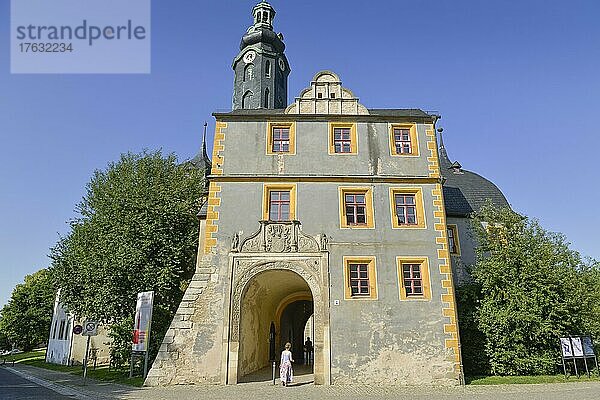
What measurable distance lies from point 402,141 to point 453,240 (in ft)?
25.1

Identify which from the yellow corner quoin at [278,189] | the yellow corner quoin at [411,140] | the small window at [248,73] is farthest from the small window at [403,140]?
the small window at [248,73]

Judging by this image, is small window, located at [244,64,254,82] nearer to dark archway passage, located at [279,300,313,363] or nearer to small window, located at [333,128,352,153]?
dark archway passage, located at [279,300,313,363]

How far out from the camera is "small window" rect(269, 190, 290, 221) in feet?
62.7

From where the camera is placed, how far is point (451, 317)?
57.7 ft

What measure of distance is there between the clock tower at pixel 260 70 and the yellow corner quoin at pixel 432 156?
2123 centimetres

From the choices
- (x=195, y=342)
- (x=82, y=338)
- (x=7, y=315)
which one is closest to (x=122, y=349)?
(x=195, y=342)

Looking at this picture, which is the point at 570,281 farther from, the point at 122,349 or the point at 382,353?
the point at 122,349

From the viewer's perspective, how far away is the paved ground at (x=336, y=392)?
13375 millimetres

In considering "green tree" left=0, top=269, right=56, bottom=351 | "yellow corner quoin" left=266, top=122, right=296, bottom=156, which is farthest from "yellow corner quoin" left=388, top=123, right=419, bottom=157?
"green tree" left=0, top=269, right=56, bottom=351

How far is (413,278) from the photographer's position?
18234 mm

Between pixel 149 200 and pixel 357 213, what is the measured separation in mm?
11854

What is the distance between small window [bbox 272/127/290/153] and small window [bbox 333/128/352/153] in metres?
2.10

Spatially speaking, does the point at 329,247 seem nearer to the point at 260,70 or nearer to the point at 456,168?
the point at 456,168

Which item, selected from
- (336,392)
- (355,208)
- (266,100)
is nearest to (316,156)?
(355,208)
